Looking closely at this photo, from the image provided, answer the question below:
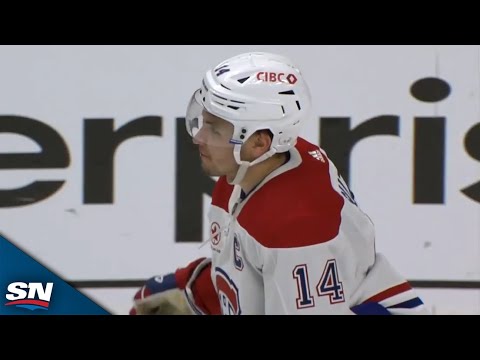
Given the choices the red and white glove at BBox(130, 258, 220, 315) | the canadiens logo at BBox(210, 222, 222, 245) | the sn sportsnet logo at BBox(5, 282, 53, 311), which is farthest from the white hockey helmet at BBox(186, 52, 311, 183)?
the sn sportsnet logo at BBox(5, 282, 53, 311)

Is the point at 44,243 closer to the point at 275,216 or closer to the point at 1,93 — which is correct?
the point at 1,93

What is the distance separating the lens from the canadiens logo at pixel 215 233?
2.36 meters

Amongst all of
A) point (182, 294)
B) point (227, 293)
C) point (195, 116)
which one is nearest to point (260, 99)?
point (195, 116)

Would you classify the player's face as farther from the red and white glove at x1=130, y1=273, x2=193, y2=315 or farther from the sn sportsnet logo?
the sn sportsnet logo

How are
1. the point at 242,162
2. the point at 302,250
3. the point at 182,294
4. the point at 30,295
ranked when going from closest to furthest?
the point at 302,250 → the point at 242,162 → the point at 182,294 → the point at 30,295

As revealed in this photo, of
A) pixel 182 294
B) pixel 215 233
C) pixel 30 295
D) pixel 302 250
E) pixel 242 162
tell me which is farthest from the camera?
pixel 30 295

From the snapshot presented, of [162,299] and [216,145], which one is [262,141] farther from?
[162,299]

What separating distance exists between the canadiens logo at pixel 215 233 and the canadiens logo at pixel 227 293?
0.06m

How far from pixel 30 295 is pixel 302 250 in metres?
1.24

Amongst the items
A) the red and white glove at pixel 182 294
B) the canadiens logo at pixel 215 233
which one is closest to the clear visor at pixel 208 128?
the canadiens logo at pixel 215 233

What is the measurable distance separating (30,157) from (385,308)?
1241 millimetres

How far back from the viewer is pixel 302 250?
6.86 ft

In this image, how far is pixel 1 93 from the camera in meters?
2.97

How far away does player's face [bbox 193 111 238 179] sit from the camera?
221cm
